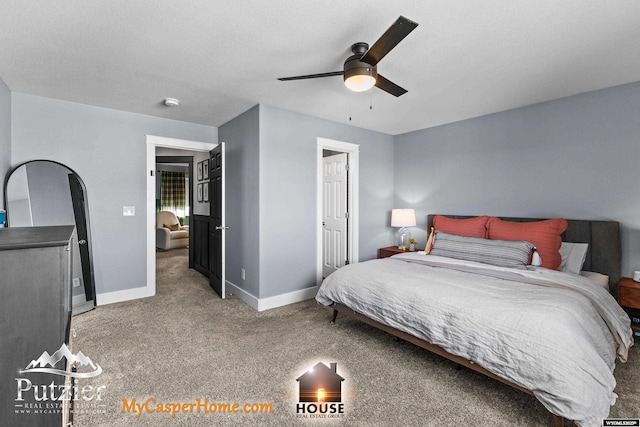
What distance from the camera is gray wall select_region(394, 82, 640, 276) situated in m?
2.91

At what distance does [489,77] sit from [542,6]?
3.28 feet

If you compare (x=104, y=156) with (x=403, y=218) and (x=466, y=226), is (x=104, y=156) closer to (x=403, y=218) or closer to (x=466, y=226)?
(x=403, y=218)

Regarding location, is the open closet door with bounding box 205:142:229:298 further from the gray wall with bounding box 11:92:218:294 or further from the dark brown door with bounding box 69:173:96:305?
the dark brown door with bounding box 69:173:96:305

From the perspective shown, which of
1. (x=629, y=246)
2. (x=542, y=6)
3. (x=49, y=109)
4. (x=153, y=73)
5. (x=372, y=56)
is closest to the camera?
(x=542, y=6)

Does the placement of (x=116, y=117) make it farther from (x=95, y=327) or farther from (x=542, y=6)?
(x=542, y=6)

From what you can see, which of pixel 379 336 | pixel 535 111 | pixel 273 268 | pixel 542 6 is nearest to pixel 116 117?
pixel 273 268

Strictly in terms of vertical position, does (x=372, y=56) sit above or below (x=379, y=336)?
above

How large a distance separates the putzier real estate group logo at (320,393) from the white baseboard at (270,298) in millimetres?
1408

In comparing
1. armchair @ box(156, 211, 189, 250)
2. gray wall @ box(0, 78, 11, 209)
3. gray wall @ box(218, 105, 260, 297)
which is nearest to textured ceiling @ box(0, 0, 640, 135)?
gray wall @ box(0, 78, 11, 209)

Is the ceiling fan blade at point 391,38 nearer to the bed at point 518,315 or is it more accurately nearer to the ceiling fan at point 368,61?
the ceiling fan at point 368,61

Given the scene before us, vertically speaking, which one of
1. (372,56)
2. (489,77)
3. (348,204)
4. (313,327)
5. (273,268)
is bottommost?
(313,327)

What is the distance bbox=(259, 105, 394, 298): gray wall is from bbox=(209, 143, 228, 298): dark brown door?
2.34ft

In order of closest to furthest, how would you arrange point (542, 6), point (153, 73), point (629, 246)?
point (542, 6), point (153, 73), point (629, 246)

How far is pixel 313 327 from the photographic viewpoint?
300 cm
